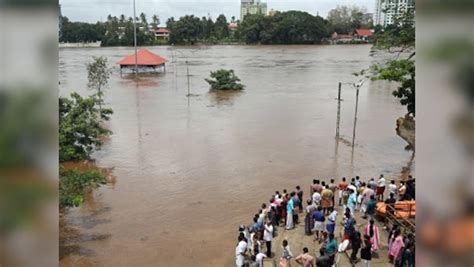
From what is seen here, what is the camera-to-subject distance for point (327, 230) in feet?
36.3

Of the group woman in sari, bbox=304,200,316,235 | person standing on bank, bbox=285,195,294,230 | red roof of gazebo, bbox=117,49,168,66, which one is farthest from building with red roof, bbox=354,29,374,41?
woman in sari, bbox=304,200,316,235

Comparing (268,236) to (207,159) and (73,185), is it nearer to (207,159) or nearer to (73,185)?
(73,185)

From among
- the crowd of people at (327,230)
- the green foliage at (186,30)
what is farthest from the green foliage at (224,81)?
the green foliage at (186,30)

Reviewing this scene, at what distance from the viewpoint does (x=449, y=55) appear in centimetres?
110

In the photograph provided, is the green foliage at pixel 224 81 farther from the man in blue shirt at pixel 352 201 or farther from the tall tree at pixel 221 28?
the tall tree at pixel 221 28

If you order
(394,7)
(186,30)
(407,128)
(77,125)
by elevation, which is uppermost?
(186,30)

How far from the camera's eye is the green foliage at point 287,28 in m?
94.5

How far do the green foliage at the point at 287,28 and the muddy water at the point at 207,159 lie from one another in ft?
177

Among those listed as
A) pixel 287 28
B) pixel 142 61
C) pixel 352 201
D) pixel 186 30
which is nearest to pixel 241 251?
pixel 352 201

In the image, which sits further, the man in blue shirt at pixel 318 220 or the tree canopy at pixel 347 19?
the tree canopy at pixel 347 19

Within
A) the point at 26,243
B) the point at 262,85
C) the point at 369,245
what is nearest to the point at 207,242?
the point at 369,245

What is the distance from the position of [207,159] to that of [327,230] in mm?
10439

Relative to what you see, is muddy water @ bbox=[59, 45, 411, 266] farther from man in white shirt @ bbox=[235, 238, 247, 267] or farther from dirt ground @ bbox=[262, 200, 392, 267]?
man in white shirt @ bbox=[235, 238, 247, 267]

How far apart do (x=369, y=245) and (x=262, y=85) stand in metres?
35.9
